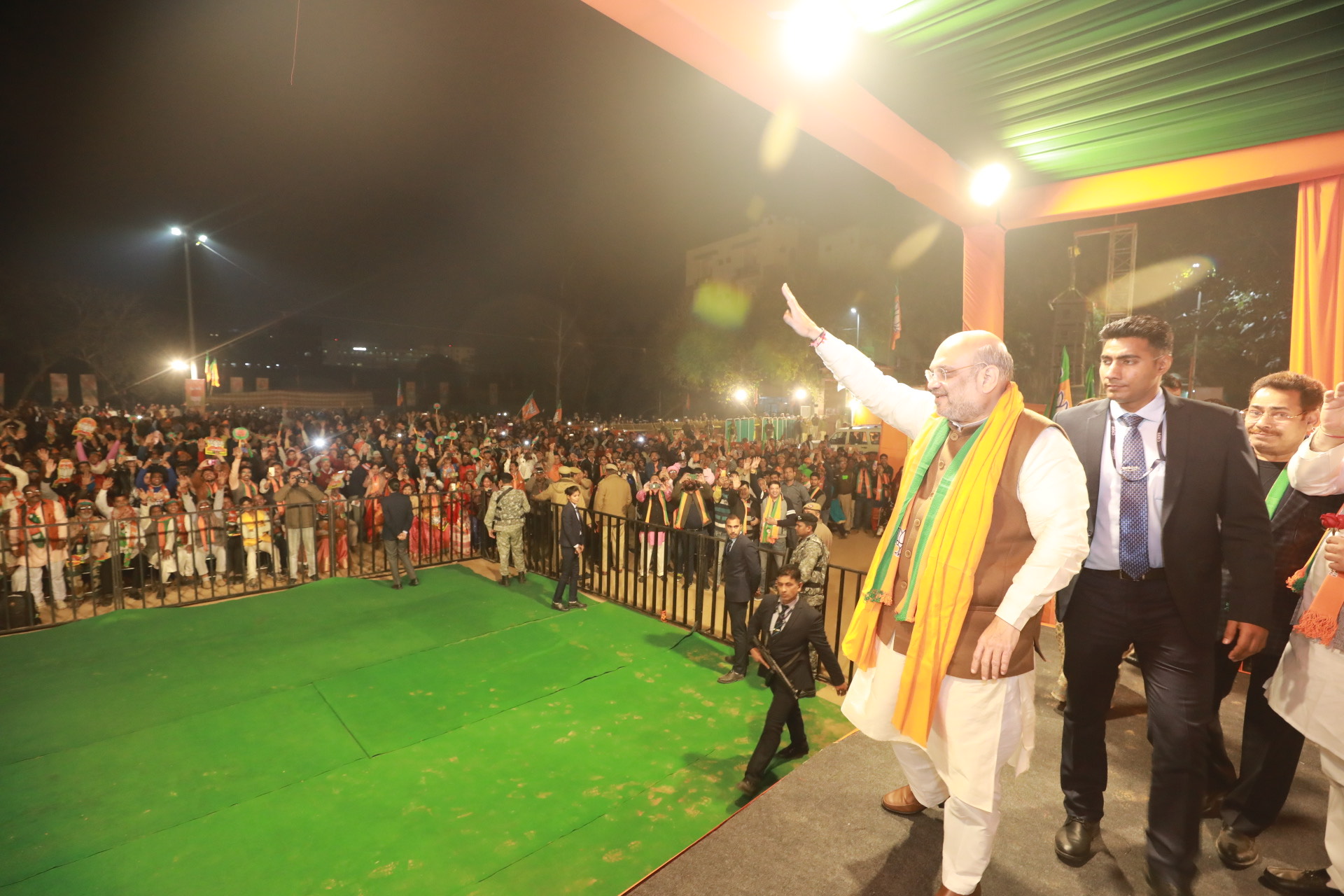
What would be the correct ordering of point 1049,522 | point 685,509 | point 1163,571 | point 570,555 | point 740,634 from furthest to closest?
point 685,509
point 570,555
point 740,634
point 1163,571
point 1049,522

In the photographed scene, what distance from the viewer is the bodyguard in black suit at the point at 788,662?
394 cm

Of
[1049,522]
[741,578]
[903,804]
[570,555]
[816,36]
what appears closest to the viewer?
[1049,522]

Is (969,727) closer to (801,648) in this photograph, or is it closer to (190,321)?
(801,648)

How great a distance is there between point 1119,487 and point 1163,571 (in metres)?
0.35

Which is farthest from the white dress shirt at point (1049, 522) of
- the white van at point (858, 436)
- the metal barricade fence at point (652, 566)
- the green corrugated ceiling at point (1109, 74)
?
the white van at point (858, 436)

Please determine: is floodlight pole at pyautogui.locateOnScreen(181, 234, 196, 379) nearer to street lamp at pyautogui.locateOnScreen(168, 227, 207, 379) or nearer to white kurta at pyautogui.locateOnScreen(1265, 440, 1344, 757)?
street lamp at pyautogui.locateOnScreen(168, 227, 207, 379)

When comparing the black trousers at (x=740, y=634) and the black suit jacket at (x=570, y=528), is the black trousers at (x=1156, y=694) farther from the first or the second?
the black suit jacket at (x=570, y=528)

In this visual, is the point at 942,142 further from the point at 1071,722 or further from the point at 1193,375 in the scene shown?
the point at 1193,375

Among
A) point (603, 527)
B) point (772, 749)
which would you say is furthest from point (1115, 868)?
point (603, 527)

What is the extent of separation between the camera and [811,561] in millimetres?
5750

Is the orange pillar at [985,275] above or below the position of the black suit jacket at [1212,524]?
above

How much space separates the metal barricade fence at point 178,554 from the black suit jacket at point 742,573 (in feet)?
16.5

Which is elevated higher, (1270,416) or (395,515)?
(1270,416)

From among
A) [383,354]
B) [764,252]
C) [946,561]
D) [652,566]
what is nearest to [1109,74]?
[946,561]
